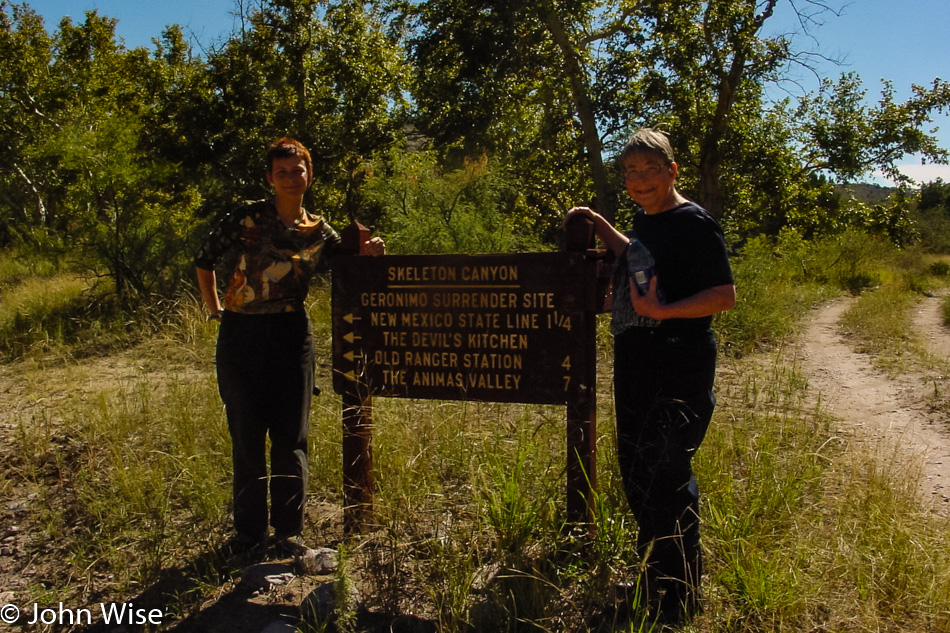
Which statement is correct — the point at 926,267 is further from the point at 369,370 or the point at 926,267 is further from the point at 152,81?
the point at 369,370

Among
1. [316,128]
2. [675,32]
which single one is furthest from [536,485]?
[316,128]

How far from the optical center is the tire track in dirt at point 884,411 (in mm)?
4324

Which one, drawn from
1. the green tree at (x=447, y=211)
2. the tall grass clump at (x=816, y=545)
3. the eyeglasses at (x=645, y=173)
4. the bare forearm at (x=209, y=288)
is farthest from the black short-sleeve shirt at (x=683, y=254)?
the green tree at (x=447, y=211)

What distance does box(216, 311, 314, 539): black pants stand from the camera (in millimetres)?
3432

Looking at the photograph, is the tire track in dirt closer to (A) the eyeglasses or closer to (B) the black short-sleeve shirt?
(B) the black short-sleeve shirt

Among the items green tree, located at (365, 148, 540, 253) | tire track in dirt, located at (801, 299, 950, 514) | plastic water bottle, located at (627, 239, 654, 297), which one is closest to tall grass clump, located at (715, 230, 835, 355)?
tire track in dirt, located at (801, 299, 950, 514)

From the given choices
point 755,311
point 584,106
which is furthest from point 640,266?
point 584,106

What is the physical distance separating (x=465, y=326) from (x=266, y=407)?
3.20 feet

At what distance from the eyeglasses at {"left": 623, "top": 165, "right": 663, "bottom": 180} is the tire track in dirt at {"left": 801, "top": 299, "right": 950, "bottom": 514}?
6.72ft

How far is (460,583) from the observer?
2.91 meters

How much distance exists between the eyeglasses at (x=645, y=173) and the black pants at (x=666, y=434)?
1.71 ft

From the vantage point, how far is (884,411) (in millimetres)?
5902

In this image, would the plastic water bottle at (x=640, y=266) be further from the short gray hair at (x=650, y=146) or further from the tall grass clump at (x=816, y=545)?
the tall grass clump at (x=816, y=545)

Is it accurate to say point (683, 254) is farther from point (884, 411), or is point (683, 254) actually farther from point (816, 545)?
point (884, 411)
